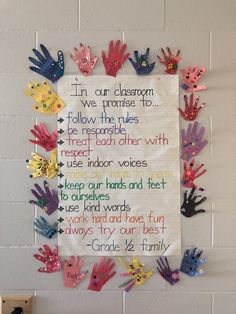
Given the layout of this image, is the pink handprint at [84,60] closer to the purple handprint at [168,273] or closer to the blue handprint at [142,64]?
the blue handprint at [142,64]

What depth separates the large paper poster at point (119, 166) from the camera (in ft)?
4.99

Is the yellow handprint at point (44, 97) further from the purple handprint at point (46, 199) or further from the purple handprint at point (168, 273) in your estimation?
the purple handprint at point (168, 273)

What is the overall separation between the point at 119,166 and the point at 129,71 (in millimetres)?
368

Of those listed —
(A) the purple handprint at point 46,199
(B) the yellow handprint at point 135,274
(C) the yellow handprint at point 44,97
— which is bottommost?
(B) the yellow handprint at point 135,274

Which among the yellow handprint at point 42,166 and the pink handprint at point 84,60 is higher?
the pink handprint at point 84,60

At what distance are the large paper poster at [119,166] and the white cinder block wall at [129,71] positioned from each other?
0.20 feet

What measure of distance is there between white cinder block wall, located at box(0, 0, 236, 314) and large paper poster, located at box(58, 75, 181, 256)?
6 centimetres

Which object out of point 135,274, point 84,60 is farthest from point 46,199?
point 84,60

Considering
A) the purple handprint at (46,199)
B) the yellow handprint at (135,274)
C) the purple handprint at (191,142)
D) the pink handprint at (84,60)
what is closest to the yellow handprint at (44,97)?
the pink handprint at (84,60)

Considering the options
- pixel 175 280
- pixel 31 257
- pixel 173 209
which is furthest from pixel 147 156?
pixel 31 257

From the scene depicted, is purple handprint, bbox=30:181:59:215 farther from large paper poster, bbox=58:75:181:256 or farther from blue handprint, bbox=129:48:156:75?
blue handprint, bbox=129:48:156:75

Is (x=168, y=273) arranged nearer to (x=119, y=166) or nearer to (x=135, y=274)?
(x=135, y=274)

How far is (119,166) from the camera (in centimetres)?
153

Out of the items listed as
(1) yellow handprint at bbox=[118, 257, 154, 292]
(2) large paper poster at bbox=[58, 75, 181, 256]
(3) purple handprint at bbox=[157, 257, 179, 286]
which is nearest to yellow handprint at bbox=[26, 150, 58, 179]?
(2) large paper poster at bbox=[58, 75, 181, 256]
